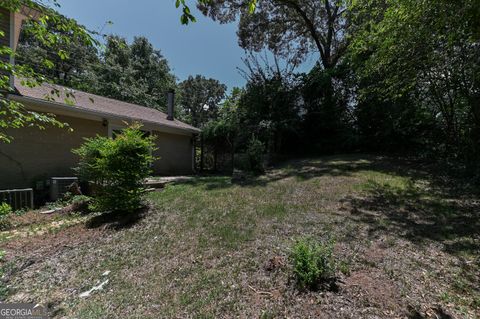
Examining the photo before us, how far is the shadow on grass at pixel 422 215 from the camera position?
399 centimetres

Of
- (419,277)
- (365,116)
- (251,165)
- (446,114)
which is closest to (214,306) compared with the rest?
(419,277)

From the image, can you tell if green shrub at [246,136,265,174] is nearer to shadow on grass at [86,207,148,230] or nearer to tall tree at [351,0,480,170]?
tall tree at [351,0,480,170]

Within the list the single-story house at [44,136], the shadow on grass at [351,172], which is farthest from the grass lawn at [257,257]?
the single-story house at [44,136]

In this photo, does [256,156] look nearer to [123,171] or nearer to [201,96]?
[123,171]

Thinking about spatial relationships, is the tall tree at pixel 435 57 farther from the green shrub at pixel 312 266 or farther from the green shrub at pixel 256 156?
the green shrub at pixel 312 266

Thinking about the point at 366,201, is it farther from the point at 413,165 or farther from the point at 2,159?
the point at 2,159

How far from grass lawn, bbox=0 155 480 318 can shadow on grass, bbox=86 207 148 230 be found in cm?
4

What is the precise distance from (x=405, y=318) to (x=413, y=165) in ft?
26.2

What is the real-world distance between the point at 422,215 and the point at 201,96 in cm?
3572

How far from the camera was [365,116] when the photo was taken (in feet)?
37.3

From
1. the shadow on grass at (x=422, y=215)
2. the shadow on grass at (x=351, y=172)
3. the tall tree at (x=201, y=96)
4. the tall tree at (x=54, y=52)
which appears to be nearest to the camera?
the tall tree at (x=54, y=52)

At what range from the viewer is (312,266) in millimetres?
2855

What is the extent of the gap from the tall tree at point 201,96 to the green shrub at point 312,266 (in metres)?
35.1

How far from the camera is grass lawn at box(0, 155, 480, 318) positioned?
2.68m
